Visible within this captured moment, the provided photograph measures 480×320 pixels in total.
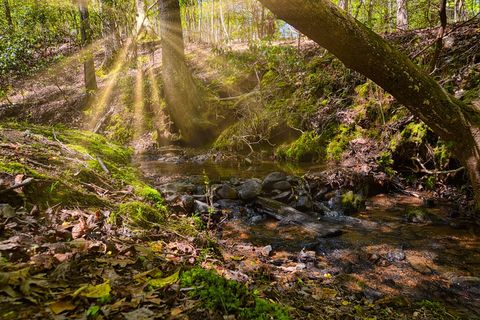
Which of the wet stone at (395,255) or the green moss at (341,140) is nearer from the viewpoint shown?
the wet stone at (395,255)

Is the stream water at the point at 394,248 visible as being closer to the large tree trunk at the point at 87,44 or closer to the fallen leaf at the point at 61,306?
the fallen leaf at the point at 61,306

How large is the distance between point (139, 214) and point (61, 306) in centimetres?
142

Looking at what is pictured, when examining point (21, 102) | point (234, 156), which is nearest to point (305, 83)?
point (234, 156)

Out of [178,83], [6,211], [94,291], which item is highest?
[178,83]

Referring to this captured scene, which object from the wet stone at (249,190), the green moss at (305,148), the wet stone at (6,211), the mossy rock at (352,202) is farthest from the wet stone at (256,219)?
the green moss at (305,148)

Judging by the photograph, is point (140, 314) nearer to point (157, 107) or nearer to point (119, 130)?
point (157, 107)

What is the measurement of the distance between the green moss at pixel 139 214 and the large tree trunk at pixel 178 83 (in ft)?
27.7

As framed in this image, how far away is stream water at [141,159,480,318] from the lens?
3018 mm

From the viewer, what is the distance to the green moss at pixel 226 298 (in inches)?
60.7

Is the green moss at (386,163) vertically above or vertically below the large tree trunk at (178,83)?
below

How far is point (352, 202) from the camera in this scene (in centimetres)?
552

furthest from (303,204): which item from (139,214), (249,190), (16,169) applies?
(16,169)

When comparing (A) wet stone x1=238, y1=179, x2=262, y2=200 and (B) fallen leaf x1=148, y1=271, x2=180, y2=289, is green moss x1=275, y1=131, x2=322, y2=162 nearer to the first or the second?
(A) wet stone x1=238, y1=179, x2=262, y2=200

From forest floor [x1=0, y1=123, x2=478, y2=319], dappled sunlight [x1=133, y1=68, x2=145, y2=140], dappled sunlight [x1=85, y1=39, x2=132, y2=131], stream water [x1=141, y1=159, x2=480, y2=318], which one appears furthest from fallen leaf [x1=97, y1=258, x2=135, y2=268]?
dappled sunlight [x1=85, y1=39, x2=132, y2=131]
